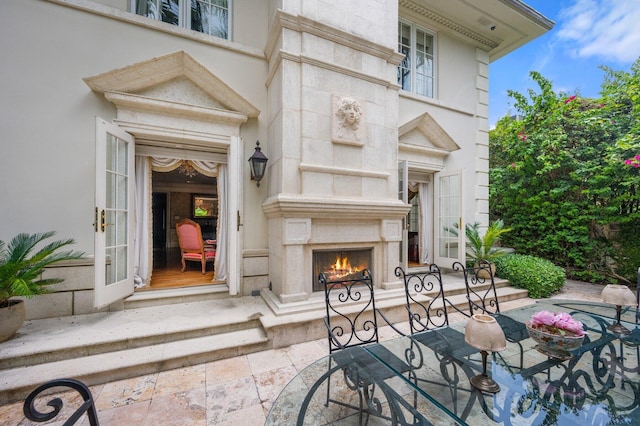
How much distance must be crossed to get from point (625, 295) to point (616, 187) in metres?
4.81

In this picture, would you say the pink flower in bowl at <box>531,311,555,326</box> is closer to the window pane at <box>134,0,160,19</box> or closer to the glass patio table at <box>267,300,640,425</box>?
the glass patio table at <box>267,300,640,425</box>

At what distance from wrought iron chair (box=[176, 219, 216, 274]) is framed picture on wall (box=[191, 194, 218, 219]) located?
3700 millimetres

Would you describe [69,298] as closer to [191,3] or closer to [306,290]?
[306,290]

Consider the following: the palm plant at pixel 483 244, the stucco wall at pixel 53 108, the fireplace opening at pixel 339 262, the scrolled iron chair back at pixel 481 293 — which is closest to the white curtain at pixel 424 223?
the palm plant at pixel 483 244

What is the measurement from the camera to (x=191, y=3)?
367 centimetres

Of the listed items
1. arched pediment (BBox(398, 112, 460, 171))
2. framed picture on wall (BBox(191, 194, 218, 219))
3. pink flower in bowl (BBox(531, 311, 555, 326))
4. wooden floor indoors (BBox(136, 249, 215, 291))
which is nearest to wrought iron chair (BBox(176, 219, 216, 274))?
wooden floor indoors (BBox(136, 249, 215, 291))

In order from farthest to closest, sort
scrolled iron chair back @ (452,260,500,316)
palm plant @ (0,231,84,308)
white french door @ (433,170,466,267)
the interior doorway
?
the interior doorway < white french door @ (433,170,466,267) < scrolled iron chair back @ (452,260,500,316) < palm plant @ (0,231,84,308)

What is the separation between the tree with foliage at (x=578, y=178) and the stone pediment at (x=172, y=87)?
6392 millimetres

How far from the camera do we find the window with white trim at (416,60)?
16.7ft

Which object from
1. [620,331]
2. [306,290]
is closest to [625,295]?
[620,331]

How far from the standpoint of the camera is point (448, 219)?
5.00m

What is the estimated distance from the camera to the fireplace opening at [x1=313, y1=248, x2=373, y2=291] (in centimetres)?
342

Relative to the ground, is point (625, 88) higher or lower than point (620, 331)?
higher

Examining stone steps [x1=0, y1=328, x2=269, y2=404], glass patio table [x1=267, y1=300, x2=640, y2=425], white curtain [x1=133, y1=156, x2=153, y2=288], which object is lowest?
stone steps [x1=0, y1=328, x2=269, y2=404]
